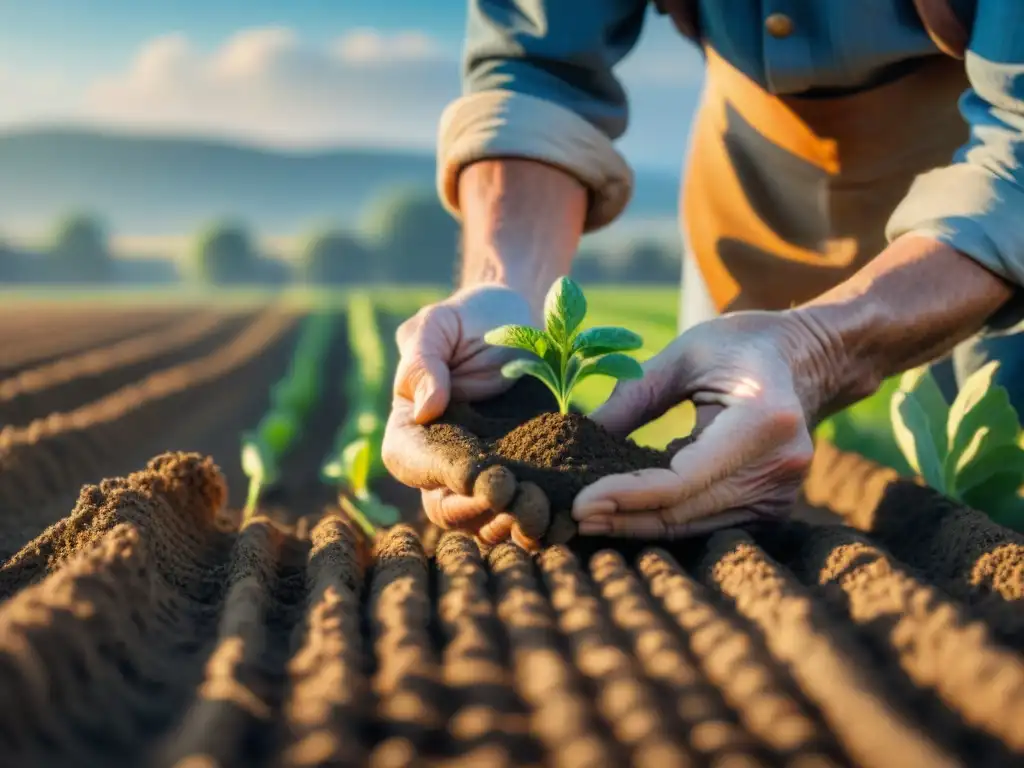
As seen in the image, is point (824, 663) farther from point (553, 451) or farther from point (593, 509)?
point (553, 451)

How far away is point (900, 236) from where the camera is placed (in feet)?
8.52

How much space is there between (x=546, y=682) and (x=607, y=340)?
96 cm

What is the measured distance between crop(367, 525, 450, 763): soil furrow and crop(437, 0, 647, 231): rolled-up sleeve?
132cm

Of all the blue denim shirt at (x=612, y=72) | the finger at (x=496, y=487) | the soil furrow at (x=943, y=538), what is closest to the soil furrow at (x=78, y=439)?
the blue denim shirt at (x=612, y=72)

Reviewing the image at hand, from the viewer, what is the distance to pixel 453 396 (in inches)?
95.7

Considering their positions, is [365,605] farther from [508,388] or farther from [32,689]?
[508,388]

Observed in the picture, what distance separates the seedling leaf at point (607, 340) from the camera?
2131 mm

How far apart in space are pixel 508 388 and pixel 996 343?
65.3 inches

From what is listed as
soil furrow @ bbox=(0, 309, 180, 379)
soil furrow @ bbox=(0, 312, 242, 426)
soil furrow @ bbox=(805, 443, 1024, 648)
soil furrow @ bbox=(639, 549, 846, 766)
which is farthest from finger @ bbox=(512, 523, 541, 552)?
soil furrow @ bbox=(0, 309, 180, 379)

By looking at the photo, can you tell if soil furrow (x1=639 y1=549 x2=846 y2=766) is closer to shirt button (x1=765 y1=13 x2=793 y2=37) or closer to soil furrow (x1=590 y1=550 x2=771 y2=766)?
soil furrow (x1=590 y1=550 x2=771 y2=766)

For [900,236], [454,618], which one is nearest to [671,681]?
[454,618]

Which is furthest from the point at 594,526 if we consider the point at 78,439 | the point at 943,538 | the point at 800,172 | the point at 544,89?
the point at 78,439

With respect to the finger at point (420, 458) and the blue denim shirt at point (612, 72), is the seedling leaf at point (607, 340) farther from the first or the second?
the blue denim shirt at point (612, 72)

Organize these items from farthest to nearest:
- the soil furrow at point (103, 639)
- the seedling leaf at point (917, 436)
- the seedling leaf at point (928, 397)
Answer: the seedling leaf at point (928, 397)
the seedling leaf at point (917, 436)
the soil furrow at point (103, 639)
